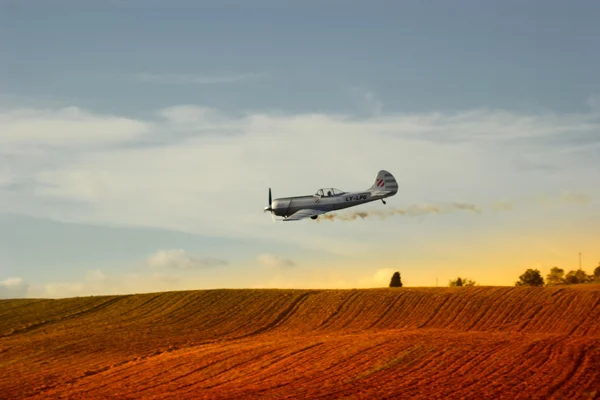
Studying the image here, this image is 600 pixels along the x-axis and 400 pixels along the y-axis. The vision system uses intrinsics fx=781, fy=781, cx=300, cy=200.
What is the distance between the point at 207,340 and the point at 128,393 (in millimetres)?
18174

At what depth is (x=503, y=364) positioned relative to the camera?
39.0m

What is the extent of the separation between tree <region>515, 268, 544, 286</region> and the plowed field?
18608mm

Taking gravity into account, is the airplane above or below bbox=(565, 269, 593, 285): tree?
above

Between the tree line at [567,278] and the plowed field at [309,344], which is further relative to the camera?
the tree line at [567,278]

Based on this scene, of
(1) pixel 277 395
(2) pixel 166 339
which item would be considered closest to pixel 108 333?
(2) pixel 166 339

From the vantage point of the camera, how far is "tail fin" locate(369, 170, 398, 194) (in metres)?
62.7

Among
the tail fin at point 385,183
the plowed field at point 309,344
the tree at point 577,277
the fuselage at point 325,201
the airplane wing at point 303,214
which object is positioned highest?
the tail fin at point 385,183

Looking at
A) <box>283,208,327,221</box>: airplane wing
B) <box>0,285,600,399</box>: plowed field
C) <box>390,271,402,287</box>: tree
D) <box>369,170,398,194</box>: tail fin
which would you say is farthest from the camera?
<box>390,271,402,287</box>: tree

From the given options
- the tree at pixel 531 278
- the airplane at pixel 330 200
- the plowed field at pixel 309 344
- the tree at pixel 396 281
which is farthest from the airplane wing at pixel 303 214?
the tree at pixel 531 278

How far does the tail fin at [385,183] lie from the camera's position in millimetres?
62688

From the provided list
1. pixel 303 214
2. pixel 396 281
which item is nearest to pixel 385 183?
pixel 303 214

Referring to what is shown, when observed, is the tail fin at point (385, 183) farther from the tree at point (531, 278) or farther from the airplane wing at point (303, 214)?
the tree at point (531, 278)

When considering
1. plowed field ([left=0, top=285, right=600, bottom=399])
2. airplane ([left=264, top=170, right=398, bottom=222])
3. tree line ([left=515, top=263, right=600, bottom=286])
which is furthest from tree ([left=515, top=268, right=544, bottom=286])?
airplane ([left=264, top=170, right=398, bottom=222])

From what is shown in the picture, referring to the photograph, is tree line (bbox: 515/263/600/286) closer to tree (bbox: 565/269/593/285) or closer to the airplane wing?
tree (bbox: 565/269/593/285)
